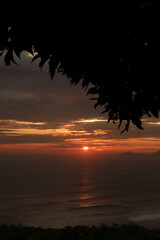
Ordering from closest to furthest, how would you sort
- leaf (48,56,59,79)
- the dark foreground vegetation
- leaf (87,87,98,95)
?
leaf (48,56,59,79) < leaf (87,87,98,95) < the dark foreground vegetation

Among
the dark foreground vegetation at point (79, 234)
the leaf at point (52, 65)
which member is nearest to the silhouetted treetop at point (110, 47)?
the leaf at point (52, 65)

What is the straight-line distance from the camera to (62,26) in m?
5.97

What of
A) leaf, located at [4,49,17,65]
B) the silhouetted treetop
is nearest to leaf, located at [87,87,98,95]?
the silhouetted treetop

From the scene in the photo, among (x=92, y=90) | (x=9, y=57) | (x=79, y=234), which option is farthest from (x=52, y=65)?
(x=79, y=234)

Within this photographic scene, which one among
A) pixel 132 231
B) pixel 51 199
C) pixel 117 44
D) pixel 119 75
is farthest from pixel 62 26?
pixel 51 199

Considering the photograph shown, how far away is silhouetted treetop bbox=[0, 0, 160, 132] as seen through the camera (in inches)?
235

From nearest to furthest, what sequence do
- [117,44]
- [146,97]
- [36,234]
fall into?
[117,44], [146,97], [36,234]

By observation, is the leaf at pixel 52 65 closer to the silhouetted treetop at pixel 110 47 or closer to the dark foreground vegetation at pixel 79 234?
the silhouetted treetop at pixel 110 47

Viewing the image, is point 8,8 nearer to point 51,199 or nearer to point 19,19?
point 19,19

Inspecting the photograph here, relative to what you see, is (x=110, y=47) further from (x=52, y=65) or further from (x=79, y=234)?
(x=79, y=234)

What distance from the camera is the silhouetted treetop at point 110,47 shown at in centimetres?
597

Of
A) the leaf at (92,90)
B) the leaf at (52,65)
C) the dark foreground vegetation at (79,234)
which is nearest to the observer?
the leaf at (52,65)

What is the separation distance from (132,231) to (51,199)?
146m

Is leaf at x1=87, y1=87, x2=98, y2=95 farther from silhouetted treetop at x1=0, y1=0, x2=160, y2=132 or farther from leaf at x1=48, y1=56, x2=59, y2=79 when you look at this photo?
leaf at x1=48, y1=56, x2=59, y2=79
